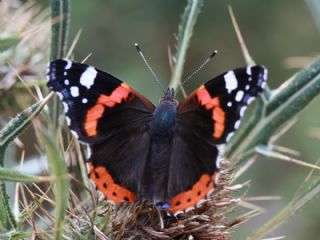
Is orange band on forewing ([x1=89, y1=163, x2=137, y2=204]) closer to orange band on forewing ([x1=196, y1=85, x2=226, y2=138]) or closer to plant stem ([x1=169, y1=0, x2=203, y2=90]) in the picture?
orange band on forewing ([x1=196, y1=85, x2=226, y2=138])

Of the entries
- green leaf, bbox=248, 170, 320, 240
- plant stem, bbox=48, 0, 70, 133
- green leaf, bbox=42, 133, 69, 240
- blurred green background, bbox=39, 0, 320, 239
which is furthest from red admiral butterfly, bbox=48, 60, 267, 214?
blurred green background, bbox=39, 0, 320, 239

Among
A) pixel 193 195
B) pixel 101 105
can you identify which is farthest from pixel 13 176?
pixel 101 105

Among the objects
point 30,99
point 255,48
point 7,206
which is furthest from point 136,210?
point 255,48

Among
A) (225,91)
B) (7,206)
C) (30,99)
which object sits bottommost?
(7,206)

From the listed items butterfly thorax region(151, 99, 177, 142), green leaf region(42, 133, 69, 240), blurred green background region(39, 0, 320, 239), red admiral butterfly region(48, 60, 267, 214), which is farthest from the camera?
blurred green background region(39, 0, 320, 239)

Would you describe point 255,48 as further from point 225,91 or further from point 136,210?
point 136,210

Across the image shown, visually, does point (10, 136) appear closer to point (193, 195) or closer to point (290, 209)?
point (193, 195)
